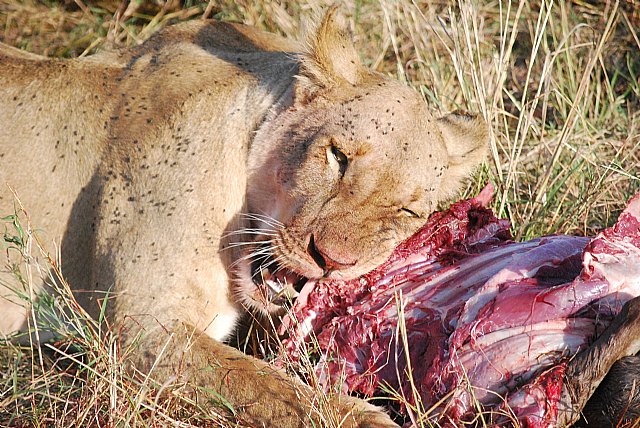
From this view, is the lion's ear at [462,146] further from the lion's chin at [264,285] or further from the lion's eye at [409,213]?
the lion's chin at [264,285]

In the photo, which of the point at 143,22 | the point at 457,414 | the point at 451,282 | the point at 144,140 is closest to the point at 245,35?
the point at 144,140

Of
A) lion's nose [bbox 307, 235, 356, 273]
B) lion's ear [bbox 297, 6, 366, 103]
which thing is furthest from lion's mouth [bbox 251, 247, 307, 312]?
lion's ear [bbox 297, 6, 366, 103]

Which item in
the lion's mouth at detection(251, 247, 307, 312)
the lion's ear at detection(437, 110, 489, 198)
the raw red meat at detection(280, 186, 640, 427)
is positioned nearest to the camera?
the raw red meat at detection(280, 186, 640, 427)

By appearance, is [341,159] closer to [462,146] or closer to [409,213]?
[409,213]

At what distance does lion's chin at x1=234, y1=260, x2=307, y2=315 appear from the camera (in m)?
3.06

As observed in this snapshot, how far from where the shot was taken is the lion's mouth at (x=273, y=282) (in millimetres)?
3051

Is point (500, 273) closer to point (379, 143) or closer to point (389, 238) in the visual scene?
point (389, 238)

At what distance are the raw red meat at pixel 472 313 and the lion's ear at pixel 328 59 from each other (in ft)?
1.89

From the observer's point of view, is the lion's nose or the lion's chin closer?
the lion's nose

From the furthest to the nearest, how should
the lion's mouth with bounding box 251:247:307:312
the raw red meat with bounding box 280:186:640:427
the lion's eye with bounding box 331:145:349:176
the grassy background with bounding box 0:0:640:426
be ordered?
the lion's mouth with bounding box 251:247:307:312, the lion's eye with bounding box 331:145:349:176, the grassy background with bounding box 0:0:640:426, the raw red meat with bounding box 280:186:640:427

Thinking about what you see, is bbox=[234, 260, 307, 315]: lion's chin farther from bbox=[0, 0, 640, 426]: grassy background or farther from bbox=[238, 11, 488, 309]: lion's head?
bbox=[0, 0, 640, 426]: grassy background

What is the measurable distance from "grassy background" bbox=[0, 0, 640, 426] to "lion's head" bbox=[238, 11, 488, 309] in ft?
1.84

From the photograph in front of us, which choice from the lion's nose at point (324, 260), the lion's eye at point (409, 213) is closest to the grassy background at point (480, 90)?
the lion's nose at point (324, 260)

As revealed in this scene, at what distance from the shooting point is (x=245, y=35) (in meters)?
3.76
